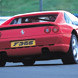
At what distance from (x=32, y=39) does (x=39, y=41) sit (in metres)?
0.16

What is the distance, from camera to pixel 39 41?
8180 mm

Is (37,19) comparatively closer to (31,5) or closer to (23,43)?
(23,43)

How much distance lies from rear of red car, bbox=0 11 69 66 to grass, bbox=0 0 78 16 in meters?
68.8

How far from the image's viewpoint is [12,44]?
8375 millimetres

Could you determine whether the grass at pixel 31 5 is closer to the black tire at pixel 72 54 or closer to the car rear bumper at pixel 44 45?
the black tire at pixel 72 54

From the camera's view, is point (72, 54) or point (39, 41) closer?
point (39, 41)

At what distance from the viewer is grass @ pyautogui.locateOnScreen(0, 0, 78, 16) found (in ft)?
257

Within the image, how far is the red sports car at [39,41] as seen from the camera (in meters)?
8.17

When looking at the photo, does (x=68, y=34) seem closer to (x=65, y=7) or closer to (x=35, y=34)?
(x=35, y=34)

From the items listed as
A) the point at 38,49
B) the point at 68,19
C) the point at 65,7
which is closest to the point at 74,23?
the point at 68,19

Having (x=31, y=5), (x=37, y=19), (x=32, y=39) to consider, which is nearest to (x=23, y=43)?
(x=32, y=39)

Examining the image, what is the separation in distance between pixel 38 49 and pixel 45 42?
205 millimetres
